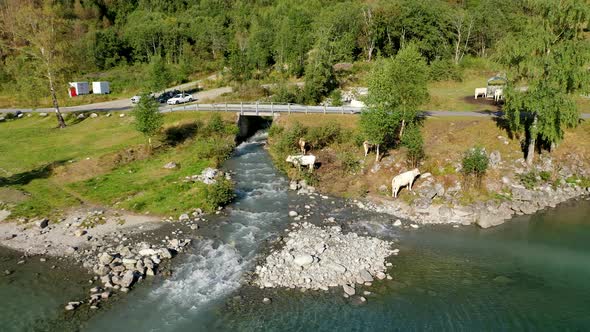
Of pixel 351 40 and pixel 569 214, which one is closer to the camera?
pixel 569 214

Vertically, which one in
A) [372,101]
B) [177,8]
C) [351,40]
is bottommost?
[372,101]

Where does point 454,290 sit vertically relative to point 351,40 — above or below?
below

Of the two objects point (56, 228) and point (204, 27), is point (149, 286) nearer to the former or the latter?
point (56, 228)

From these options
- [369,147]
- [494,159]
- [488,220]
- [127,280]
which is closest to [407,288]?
[488,220]

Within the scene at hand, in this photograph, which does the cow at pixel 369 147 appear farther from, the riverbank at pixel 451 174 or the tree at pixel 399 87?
the tree at pixel 399 87

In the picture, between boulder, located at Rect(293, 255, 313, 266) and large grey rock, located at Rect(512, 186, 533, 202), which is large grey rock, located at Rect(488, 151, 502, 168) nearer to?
large grey rock, located at Rect(512, 186, 533, 202)

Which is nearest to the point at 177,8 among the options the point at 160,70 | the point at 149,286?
the point at 160,70
